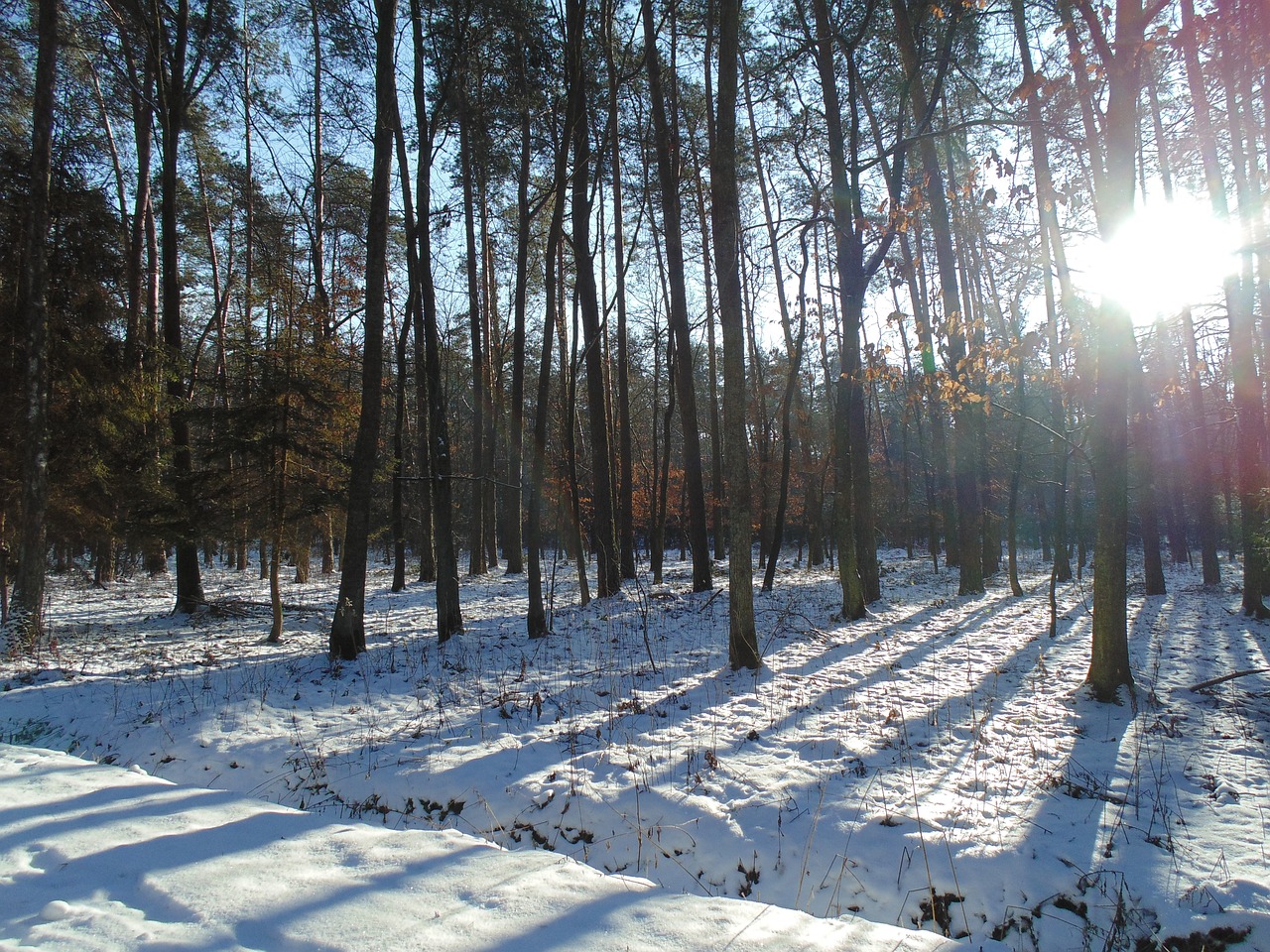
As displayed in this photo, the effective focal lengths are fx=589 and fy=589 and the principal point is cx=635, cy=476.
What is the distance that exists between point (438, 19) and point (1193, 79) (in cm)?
1318

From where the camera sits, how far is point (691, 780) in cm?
407

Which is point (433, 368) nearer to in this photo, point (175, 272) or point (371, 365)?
point (371, 365)

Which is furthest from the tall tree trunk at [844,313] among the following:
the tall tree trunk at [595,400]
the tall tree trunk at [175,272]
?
the tall tree trunk at [175,272]

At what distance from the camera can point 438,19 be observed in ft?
32.5

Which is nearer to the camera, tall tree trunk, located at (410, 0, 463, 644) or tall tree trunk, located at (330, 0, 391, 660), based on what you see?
tall tree trunk, located at (330, 0, 391, 660)

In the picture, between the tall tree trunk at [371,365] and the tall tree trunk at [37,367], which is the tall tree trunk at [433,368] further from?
the tall tree trunk at [37,367]

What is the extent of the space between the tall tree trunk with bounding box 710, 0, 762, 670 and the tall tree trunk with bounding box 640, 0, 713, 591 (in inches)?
99.8

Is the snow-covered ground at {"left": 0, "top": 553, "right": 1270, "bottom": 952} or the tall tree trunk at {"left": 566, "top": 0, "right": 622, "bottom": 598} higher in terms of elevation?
the tall tree trunk at {"left": 566, "top": 0, "right": 622, "bottom": 598}

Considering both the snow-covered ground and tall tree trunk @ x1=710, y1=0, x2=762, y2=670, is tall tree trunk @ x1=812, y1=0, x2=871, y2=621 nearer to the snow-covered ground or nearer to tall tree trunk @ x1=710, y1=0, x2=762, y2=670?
the snow-covered ground

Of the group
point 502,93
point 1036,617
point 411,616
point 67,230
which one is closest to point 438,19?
point 502,93

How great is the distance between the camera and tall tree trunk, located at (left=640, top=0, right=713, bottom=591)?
10.4m

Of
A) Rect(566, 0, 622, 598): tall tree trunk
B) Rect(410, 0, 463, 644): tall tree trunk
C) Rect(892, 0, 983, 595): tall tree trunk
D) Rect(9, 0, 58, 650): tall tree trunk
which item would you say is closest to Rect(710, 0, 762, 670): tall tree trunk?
Rect(410, 0, 463, 644): tall tree trunk

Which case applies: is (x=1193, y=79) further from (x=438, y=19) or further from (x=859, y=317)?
(x=438, y=19)

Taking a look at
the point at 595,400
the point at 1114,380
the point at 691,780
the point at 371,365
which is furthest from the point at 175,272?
the point at 1114,380
